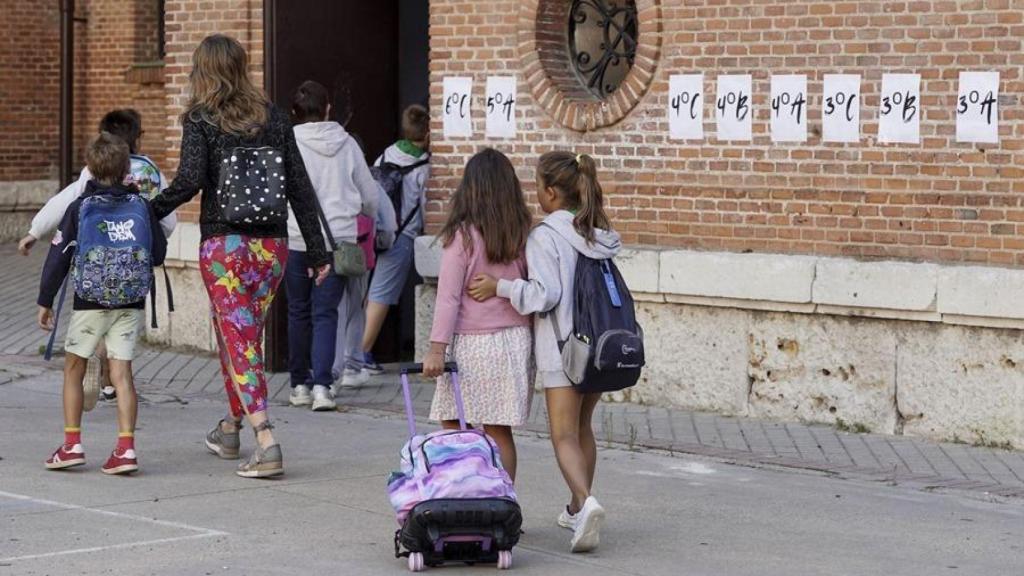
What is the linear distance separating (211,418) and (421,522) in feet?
13.0

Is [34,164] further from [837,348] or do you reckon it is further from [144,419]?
[837,348]

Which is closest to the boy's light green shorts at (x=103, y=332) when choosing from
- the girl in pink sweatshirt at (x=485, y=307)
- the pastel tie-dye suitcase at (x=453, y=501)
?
the girl in pink sweatshirt at (x=485, y=307)

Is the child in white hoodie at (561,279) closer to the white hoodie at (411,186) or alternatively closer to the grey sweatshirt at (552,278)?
the grey sweatshirt at (552,278)

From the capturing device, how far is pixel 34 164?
20.1m

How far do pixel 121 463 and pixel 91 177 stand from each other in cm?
136

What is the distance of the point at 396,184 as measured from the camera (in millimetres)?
11977

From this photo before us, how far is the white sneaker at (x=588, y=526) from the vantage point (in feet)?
22.6

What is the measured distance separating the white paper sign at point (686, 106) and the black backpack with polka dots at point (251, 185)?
10.4 feet

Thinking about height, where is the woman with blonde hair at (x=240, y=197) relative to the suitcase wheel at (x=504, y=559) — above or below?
above

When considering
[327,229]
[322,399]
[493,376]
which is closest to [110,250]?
[493,376]

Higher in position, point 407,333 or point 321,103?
point 321,103

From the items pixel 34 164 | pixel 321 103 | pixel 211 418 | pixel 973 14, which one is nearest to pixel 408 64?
pixel 321 103

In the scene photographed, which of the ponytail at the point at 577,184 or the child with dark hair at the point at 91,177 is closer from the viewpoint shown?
the ponytail at the point at 577,184

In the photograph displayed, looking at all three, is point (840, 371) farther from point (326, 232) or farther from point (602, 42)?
point (326, 232)
